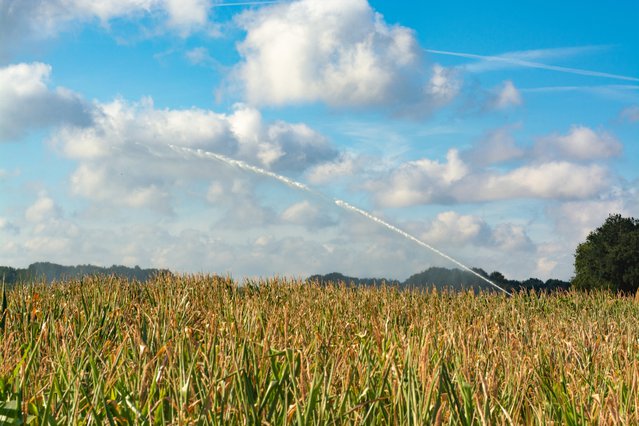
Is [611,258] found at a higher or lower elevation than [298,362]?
higher

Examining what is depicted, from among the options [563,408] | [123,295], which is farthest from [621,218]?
[563,408]

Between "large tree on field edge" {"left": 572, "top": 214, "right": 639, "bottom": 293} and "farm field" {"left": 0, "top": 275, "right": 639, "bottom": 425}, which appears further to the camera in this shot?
"large tree on field edge" {"left": 572, "top": 214, "right": 639, "bottom": 293}

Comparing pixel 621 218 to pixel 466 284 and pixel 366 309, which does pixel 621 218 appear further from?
pixel 366 309

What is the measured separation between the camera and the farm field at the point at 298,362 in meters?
3.32

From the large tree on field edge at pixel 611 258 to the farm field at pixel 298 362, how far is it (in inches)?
918

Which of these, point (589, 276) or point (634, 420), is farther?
point (589, 276)

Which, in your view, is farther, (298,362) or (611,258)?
(611,258)

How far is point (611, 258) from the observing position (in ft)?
118

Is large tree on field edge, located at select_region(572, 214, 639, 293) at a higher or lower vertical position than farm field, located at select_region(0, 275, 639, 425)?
higher

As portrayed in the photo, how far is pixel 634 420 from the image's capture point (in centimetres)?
368

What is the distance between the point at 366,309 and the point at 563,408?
5.95 meters

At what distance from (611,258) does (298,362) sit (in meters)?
34.7

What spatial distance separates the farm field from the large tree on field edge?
23.3 metres

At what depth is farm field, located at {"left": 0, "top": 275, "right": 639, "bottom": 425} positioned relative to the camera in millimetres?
3322
